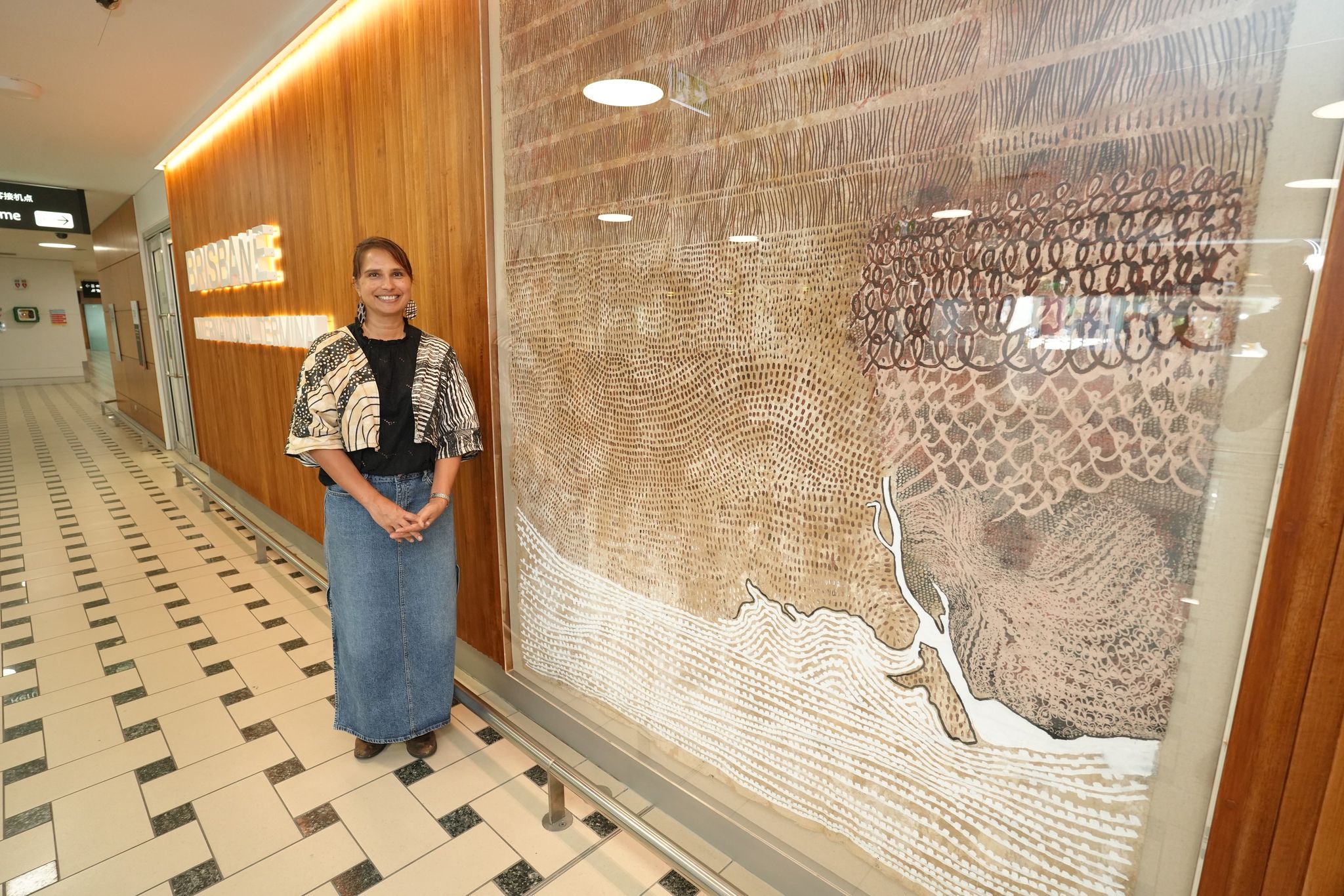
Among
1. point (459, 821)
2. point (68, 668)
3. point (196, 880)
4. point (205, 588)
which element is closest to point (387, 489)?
point (459, 821)

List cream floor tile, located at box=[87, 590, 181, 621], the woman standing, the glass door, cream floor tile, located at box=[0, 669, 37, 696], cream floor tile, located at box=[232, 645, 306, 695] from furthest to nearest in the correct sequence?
1. the glass door
2. cream floor tile, located at box=[87, 590, 181, 621]
3. cream floor tile, located at box=[232, 645, 306, 695]
4. cream floor tile, located at box=[0, 669, 37, 696]
5. the woman standing

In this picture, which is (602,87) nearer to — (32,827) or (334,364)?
(334,364)

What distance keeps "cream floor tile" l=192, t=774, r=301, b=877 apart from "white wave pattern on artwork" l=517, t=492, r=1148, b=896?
1.06 metres

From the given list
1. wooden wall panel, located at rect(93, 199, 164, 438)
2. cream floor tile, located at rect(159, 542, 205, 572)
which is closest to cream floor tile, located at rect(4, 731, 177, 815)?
cream floor tile, located at rect(159, 542, 205, 572)

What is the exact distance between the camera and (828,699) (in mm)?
1593

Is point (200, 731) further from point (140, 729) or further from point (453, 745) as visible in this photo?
point (453, 745)

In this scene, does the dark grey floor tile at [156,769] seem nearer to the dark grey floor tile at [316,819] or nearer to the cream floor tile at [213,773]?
the cream floor tile at [213,773]

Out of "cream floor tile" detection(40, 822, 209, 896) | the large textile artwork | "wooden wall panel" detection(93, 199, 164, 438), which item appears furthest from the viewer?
"wooden wall panel" detection(93, 199, 164, 438)

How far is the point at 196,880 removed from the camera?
195 centimetres

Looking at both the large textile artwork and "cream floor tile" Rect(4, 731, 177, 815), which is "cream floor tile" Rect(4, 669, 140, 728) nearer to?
"cream floor tile" Rect(4, 731, 177, 815)

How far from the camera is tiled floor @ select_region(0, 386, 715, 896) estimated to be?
78.5 inches

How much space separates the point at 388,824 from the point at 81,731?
1655mm

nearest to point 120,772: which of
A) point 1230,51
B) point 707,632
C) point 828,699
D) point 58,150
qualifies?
point 707,632

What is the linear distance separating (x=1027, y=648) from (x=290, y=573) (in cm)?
487
